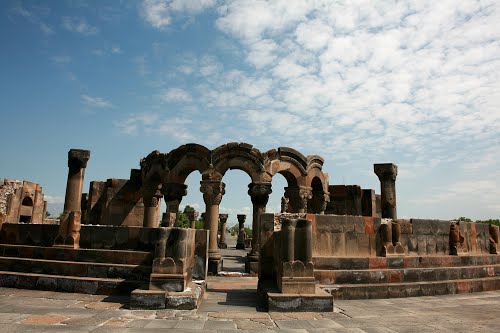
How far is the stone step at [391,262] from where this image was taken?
6.86 meters

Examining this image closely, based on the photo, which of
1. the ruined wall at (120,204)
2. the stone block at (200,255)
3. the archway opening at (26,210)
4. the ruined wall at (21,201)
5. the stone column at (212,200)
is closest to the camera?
the stone block at (200,255)

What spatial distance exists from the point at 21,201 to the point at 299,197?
1769cm

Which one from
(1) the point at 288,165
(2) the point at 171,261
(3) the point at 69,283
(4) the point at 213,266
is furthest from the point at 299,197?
(3) the point at 69,283

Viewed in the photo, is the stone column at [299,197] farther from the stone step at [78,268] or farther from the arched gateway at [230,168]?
the stone step at [78,268]

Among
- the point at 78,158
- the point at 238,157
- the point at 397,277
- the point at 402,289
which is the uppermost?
the point at 238,157

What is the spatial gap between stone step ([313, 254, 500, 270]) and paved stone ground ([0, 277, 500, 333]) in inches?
33.3

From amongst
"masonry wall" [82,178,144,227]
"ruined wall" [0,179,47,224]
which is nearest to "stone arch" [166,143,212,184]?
"masonry wall" [82,178,144,227]

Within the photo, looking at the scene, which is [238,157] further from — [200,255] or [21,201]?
[21,201]

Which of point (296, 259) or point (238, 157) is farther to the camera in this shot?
point (238, 157)

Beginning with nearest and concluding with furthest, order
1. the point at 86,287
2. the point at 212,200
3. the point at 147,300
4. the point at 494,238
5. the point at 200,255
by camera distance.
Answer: the point at 147,300 < the point at 86,287 < the point at 200,255 < the point at 494,238 < the point at 212,200

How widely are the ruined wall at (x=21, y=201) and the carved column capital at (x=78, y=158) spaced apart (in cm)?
1005

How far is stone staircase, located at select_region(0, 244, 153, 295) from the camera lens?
6.18 m

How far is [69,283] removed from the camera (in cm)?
625

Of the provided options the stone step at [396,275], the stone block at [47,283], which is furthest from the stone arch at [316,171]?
the stone block at [47,283]
